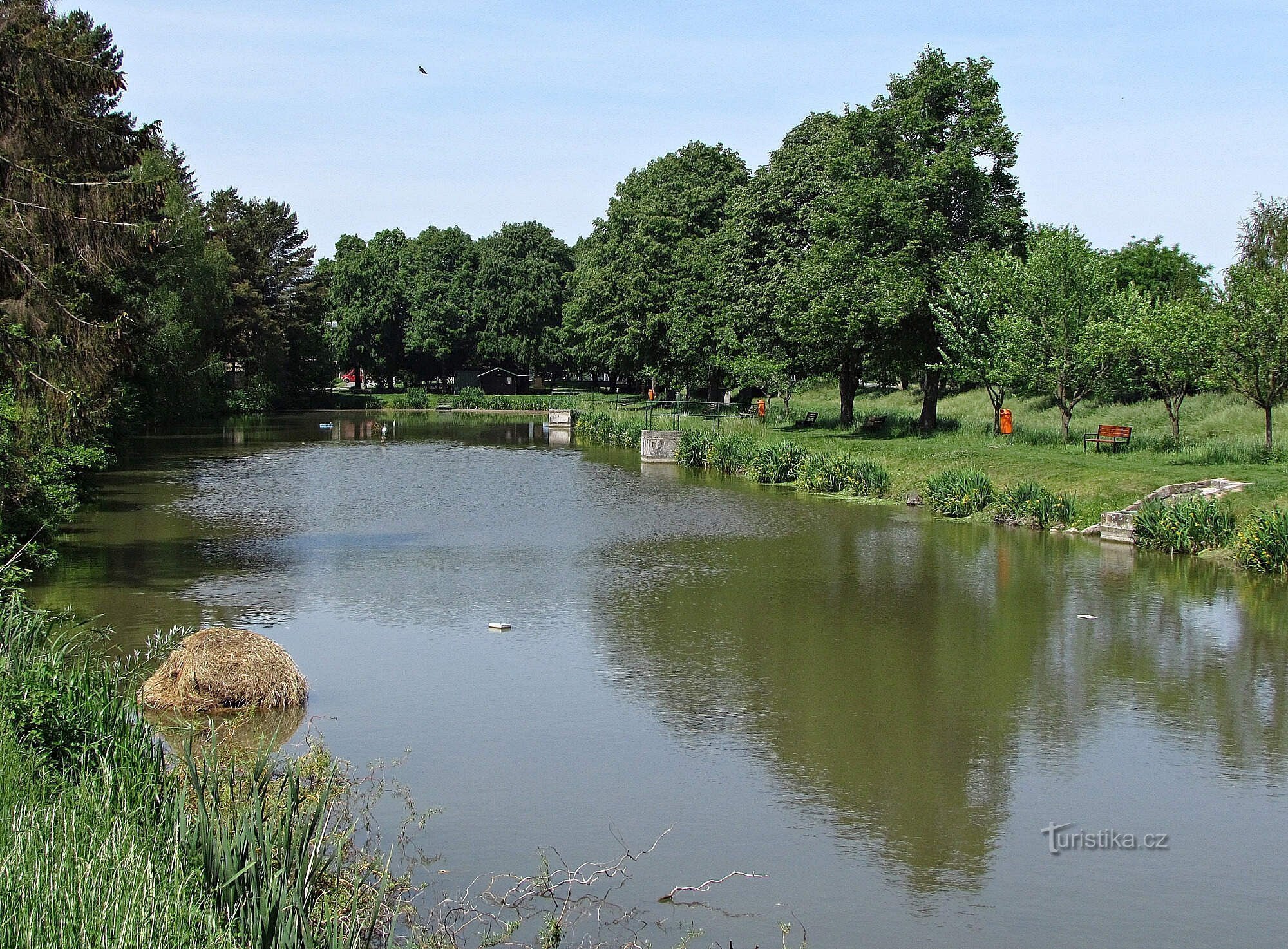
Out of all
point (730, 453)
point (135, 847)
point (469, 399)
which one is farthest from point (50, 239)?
point (469, 399)

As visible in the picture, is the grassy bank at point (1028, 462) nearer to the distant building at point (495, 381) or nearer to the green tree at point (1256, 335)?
the green tree at point (1256, 335)

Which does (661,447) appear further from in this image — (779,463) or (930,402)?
(930,402)

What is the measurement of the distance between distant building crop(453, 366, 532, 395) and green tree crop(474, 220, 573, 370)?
1.74 metres

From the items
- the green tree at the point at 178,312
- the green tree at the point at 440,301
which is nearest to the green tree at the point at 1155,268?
the green tree at the point at 178,312

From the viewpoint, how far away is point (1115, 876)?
8.44 meters

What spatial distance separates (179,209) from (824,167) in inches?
1123

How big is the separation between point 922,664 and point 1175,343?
54.2 feet

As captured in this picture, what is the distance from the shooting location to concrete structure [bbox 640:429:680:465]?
4122 cm

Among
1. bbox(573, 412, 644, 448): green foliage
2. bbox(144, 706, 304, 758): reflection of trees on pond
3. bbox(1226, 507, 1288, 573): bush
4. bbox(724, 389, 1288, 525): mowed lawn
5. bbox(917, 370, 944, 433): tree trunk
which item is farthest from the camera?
bbox(573, 412, 644, 448): green foliage

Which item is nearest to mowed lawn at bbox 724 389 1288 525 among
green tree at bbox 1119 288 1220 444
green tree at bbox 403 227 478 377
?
green tree at bbox 1119 288 1220 444

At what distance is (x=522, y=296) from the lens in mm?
90125

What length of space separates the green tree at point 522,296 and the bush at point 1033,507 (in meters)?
66.1

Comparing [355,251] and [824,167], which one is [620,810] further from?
[355,251]

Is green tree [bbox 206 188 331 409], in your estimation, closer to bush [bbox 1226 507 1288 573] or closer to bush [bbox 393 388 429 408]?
bush [bbox 393 388 429 408]
